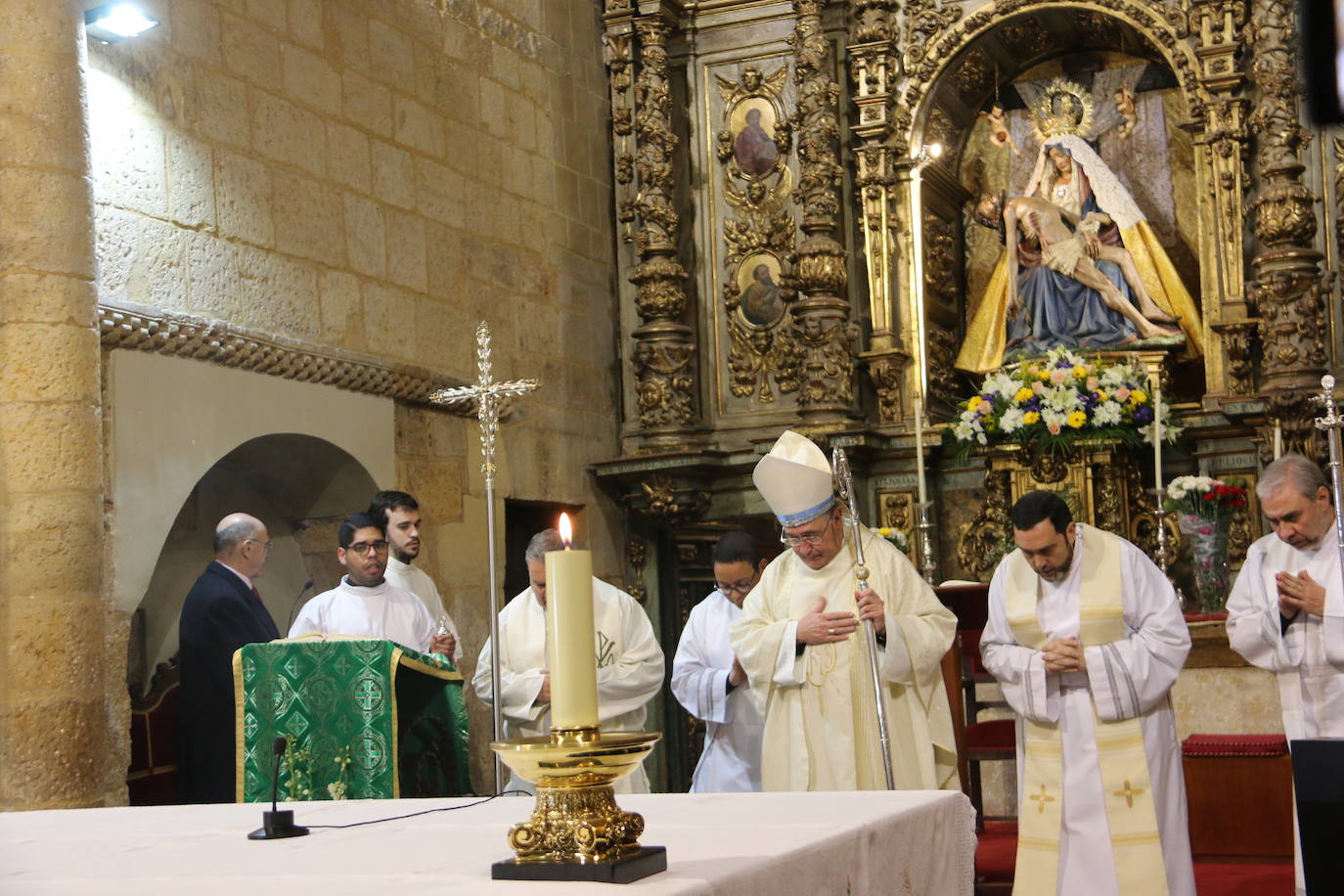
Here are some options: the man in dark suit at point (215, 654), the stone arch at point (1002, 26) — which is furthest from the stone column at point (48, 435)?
the stone arch at point (1002, 26)

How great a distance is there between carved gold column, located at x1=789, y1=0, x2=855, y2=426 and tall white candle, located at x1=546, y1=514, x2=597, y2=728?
7527mm

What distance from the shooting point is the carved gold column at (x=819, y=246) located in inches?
366

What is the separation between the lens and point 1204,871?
6.48 meters

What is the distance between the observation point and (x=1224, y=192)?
29.7ft

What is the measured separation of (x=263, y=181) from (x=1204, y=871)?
508 cm

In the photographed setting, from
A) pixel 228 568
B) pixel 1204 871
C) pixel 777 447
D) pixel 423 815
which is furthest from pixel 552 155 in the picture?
pixel 423 815

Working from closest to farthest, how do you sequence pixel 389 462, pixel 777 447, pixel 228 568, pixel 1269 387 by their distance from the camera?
pixel 777 447 → pixel 228 568 → pixel 389 462 → pixel 1269 387

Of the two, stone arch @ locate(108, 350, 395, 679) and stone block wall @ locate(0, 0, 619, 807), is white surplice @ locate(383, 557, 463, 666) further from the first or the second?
stone block wall @ locate(0, 0, 619, 807)

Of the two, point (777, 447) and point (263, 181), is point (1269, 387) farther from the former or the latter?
point (263, 181)

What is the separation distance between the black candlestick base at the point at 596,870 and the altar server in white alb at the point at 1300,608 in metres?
3.92

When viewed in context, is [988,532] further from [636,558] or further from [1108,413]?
[636,558]

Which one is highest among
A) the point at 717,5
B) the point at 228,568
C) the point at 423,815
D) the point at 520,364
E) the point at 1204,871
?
the point at 717,5

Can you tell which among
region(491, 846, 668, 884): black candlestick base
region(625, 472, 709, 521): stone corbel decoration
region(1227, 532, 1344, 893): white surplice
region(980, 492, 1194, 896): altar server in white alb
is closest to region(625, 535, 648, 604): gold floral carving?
region(625, 472, 709, 521): stone corbel decoration

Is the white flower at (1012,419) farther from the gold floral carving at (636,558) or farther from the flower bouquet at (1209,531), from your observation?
the gold floral carving at (636,558)
